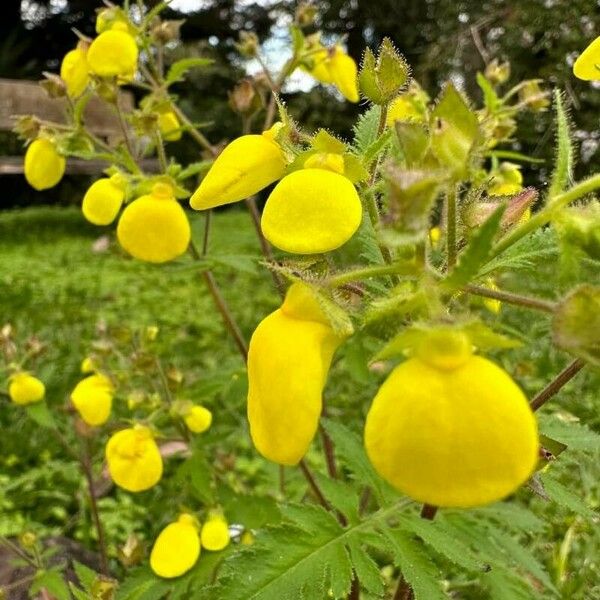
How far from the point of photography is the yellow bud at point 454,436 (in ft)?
1.25

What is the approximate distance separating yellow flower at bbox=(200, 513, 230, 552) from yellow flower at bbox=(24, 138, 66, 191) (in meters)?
0.65

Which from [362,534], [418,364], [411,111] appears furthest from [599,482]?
[418,364]

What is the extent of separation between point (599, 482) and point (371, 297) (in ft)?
4.85

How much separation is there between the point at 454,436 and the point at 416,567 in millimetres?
393

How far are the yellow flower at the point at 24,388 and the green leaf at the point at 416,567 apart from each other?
92 cm

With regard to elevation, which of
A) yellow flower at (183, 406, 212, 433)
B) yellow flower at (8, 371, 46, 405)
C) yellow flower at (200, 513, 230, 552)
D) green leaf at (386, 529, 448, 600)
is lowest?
yellow flower at (8, 371, 46, 405)

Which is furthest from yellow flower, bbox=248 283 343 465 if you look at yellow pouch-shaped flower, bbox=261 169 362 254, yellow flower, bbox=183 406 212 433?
yellow flower, bbox=183 406 212 433

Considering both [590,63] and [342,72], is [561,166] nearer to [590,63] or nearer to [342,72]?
[590,63]

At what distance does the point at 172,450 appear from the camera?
1319 millimetres


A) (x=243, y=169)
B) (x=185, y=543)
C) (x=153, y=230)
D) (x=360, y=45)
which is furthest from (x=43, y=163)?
(x=360, y=45)

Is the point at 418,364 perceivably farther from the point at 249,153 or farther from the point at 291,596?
the point at 291,596

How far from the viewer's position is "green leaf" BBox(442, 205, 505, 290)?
0.44m

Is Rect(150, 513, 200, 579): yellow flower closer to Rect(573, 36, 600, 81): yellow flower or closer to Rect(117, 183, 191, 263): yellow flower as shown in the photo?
Rect(117, 183, 191, 263): yellow flower

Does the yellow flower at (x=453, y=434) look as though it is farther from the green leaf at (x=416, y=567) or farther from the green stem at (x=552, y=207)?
the green leaf at (x=416, y=567)
